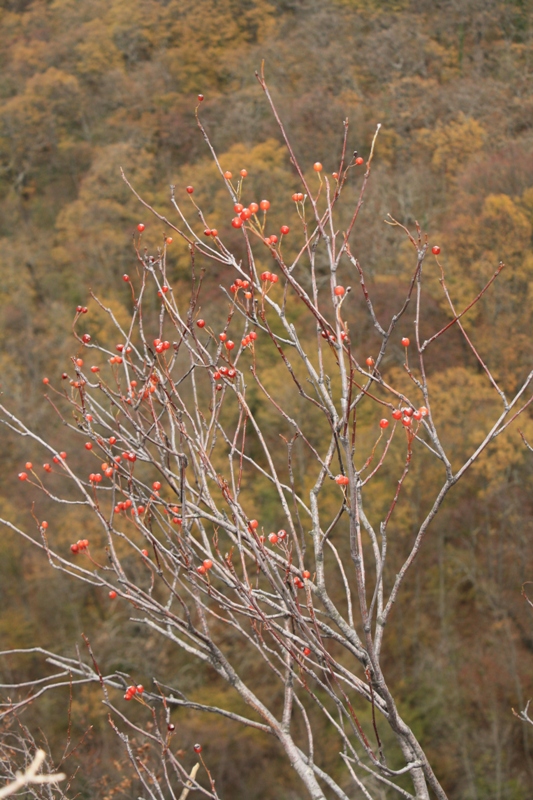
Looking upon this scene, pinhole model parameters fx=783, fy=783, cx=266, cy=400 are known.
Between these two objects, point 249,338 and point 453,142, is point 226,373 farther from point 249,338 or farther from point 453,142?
point 453,142

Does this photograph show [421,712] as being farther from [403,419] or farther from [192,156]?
[192,156]

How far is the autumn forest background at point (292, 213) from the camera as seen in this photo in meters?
13.6

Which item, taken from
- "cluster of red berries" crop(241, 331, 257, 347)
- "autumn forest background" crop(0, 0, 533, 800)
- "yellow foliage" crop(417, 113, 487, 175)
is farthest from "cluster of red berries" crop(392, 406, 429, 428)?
"yellow foliage" crop(417, 113, 487, 175)

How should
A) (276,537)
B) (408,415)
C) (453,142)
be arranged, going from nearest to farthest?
(408,415) < (276,537) < (453,142)

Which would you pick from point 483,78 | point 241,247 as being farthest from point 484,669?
point 483,78

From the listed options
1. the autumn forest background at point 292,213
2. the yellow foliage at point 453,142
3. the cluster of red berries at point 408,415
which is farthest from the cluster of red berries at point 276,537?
the yellow foliage at point 453,142

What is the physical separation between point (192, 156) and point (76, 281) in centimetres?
617

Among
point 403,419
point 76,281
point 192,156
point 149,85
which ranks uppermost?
point 403,419

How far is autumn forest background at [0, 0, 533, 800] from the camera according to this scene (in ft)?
44.8

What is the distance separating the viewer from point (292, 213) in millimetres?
21312

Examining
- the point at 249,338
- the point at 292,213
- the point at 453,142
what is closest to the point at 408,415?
the point at 249,338

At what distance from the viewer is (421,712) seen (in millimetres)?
13281

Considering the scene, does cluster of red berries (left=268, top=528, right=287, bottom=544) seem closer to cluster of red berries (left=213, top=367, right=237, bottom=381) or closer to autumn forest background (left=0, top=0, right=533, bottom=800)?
cluster of red berries (left=213, top=367, right=237, bottom=381)

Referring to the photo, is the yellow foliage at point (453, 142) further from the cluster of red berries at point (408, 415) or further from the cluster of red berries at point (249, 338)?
the cluster of red berries at point (408, 415)
